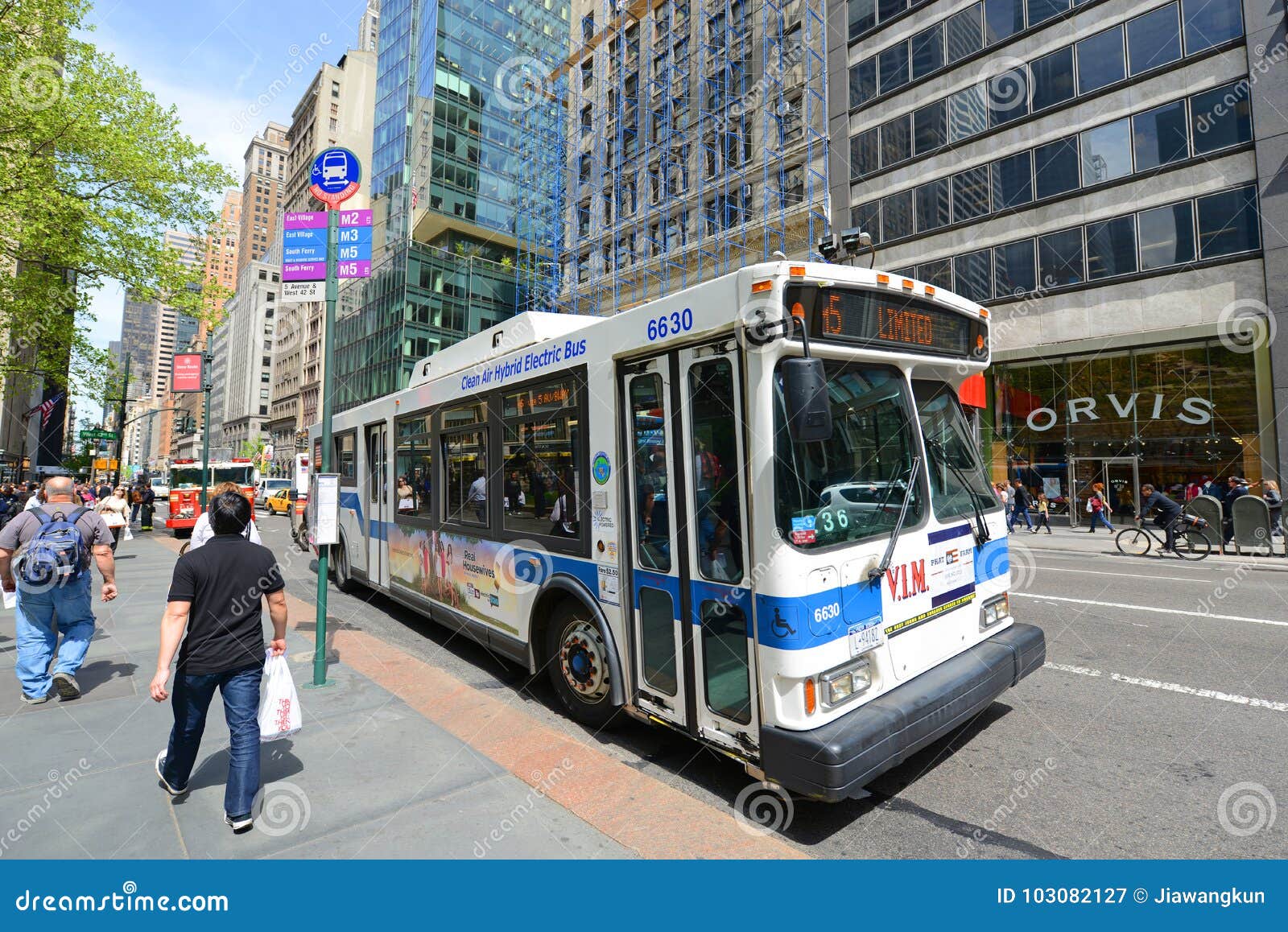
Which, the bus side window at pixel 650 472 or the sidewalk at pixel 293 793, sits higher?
the bus side window at pixel 650 472

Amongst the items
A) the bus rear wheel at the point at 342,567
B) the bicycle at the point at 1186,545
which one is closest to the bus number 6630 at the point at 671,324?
the bus rear wheel at the point at 342,567

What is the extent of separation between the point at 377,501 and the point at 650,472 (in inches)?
237

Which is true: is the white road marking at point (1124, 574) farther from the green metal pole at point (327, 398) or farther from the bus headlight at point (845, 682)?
the green metal pole at point (327, 398)

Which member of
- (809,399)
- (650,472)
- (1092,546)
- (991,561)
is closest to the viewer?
(809,399)

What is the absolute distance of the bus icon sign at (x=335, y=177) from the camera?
20.3 ft

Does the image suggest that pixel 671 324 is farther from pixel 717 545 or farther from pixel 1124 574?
pixel 1124 574

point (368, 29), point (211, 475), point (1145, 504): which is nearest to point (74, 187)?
point (211, 475)

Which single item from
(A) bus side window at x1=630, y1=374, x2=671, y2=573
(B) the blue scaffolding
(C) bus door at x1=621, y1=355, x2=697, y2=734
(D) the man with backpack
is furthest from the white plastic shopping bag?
(B) the blue scaffolding

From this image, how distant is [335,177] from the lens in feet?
20.3

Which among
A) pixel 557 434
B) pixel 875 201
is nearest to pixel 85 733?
pixel 557 434

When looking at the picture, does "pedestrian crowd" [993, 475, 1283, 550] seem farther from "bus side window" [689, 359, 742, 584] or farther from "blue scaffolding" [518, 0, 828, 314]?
"bus side window" [689, 359, 742, 584]

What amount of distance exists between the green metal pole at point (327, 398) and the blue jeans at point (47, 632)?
6.15 ft

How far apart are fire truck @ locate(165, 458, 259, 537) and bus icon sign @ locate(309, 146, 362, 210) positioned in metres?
15.6

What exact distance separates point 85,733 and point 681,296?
205 inches
